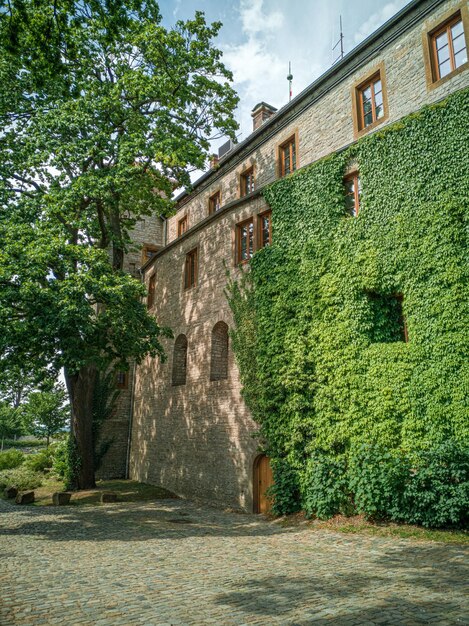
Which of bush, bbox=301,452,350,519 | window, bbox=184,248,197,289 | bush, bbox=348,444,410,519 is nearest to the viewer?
bush, bbox=348,444,410,519

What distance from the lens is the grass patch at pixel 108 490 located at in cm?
1537

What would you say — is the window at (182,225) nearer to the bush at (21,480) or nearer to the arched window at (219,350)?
the arched window at (219,350)

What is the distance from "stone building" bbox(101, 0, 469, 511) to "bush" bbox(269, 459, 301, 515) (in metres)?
1.12

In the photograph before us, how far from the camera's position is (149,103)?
1666 cm

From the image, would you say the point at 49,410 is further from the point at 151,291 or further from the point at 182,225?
the point at 182,225

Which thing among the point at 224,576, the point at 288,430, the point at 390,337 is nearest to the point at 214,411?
the point at 288,430

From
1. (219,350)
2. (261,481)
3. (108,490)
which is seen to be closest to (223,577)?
(261,481)

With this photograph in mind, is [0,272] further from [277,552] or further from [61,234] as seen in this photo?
[277,552]

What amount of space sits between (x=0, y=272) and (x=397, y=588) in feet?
36.1

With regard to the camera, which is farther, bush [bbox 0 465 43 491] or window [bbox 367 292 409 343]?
bush [bbox 0 465 43 491]

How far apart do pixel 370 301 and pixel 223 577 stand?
6980 mm

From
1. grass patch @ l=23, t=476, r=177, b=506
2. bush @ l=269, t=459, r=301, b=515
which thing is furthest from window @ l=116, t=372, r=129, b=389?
bush @ l=269, t=459, r=301, b=515

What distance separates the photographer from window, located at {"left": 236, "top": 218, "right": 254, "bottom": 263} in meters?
15.0

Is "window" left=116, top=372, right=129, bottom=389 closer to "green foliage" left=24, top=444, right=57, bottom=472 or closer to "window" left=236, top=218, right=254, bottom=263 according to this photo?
"green foliage" left=24, top=444, right=57, bottom=472
